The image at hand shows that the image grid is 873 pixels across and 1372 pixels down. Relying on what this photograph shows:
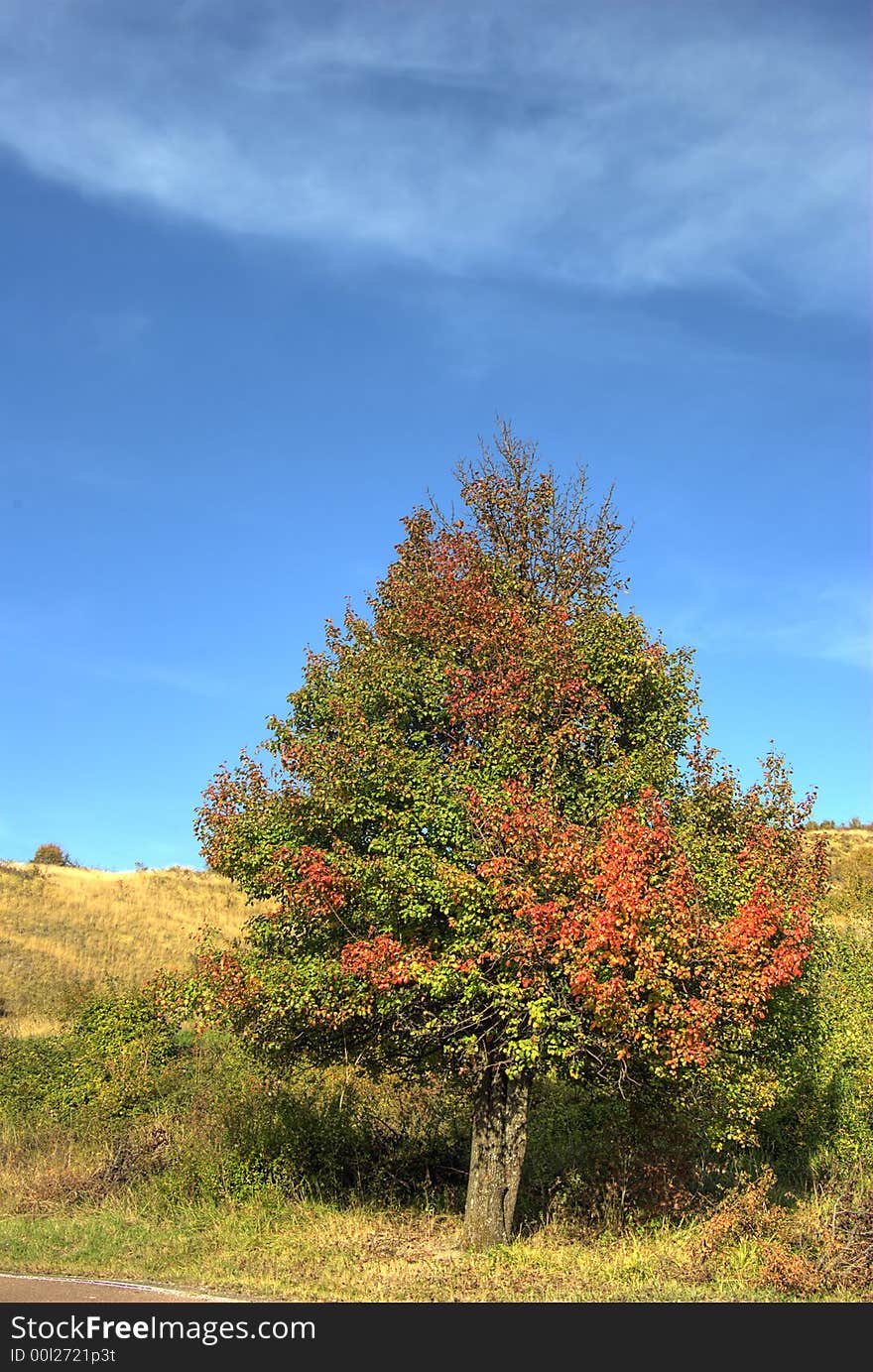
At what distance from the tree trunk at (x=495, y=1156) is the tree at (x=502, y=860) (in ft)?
0.11

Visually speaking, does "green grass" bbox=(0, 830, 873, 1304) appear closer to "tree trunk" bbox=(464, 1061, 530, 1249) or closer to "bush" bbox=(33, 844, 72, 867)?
"tree trunk" bbox=(464, 1061, 530, 1249)

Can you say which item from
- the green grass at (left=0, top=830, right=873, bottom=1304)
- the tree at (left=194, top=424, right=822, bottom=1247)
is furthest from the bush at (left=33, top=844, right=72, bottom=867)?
the tree at (left=194, top=424, right=822, bottom=1247)

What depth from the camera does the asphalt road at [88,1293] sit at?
1105 cm

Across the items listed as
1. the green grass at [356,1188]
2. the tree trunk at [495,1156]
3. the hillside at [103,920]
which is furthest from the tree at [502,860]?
the hillside at [103,920]

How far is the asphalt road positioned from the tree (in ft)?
12.1

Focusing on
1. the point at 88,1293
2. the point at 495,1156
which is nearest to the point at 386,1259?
the point at 495,1156

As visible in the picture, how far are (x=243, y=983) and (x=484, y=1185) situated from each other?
4.75m

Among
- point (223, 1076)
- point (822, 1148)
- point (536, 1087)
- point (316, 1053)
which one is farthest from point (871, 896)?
point (316, 1053)

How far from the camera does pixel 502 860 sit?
12500mm

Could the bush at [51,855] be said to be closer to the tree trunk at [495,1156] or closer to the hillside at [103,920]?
the hillside at [103,920]

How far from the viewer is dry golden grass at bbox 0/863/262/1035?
119 ft

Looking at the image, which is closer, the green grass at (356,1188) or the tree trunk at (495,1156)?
the green grass at (356,1188)
